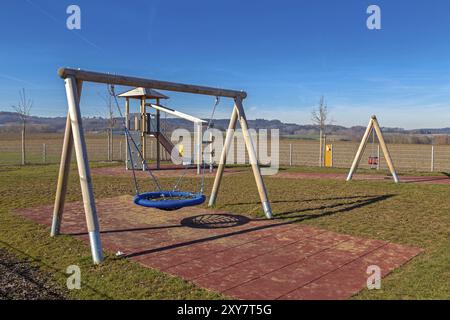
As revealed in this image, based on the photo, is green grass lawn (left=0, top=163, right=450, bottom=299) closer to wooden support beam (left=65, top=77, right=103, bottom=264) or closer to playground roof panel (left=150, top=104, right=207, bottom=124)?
wooden support beam (left=65, top=77, right=103, bottom=264)

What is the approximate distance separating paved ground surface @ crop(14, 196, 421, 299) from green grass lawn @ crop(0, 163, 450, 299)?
29 centimetres

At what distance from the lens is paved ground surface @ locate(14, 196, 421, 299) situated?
13.5 ft

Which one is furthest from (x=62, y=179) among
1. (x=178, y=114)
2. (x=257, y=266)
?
(x=178, y=114)

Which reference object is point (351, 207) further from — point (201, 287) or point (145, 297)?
point (145, 297)

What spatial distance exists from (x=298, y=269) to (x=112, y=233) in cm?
329

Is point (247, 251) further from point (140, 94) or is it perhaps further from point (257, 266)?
point (140, 94)

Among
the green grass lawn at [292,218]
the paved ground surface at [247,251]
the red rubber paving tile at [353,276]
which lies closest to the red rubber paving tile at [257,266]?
the paved ground surface at [247,251]

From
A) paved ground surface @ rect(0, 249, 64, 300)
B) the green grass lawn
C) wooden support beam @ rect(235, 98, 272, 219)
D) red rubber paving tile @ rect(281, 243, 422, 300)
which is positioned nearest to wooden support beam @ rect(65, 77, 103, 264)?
the green grass lawn

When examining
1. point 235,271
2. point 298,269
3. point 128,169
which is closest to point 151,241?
point 235,271

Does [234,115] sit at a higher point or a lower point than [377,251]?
higher

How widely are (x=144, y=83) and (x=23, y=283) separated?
342cm

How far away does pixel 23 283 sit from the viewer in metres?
4.17

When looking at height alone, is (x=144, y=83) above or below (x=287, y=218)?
above

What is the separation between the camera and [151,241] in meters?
5.82
